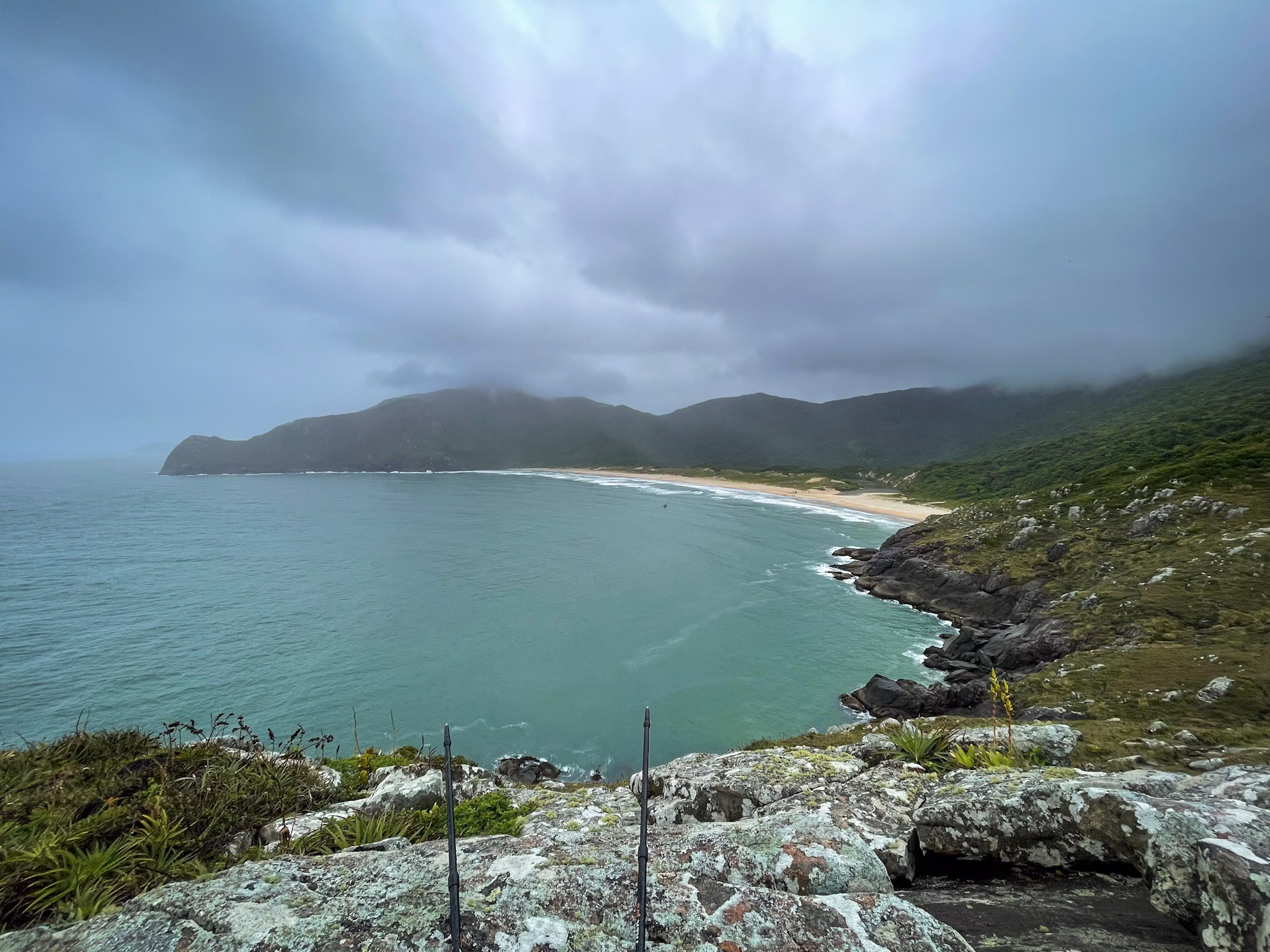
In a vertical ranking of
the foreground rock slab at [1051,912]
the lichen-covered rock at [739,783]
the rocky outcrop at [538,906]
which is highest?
the rocky outcrop at [538,906]

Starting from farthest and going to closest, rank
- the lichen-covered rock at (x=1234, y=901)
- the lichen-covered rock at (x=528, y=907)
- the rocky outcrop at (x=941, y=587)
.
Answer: the rocky outcrop at (x=941, y=587)
the lichen-covered rock at (x=528, y=907)
the lichen-covered rock at (x=1234, y=901)

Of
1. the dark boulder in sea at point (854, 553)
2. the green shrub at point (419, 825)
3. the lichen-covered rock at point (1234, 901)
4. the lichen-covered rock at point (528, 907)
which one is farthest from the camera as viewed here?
the dark boulder in sea at point (854, 553)

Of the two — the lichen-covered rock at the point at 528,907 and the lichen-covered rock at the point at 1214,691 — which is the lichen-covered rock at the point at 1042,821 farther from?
the lichen-covered rock at the point at 1214,691

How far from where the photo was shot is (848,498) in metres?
113

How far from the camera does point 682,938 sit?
11.5 ft

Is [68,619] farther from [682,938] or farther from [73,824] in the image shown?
[682,938]

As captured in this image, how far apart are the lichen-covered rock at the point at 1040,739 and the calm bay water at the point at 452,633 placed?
1506 centimetres

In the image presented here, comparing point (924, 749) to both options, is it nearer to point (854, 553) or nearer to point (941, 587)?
point (941, 587)

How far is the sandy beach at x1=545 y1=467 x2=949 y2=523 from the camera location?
89375 mm

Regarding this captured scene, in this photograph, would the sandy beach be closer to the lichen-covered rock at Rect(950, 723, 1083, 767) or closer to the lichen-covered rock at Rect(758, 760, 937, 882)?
the lichen-covered rock at Rect(950, 723, 1083, 767)

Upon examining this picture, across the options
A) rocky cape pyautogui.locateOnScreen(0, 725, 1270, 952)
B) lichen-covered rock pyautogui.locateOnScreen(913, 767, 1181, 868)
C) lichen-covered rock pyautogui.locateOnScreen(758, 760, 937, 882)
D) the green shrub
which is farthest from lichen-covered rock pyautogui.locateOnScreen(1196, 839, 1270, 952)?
the green shrub

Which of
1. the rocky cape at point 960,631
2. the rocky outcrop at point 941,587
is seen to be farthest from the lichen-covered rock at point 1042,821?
the rocky outcrop at point 941,587

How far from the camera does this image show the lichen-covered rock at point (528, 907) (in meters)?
3.39

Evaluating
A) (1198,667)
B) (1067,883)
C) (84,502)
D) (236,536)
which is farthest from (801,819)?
(84,502)
